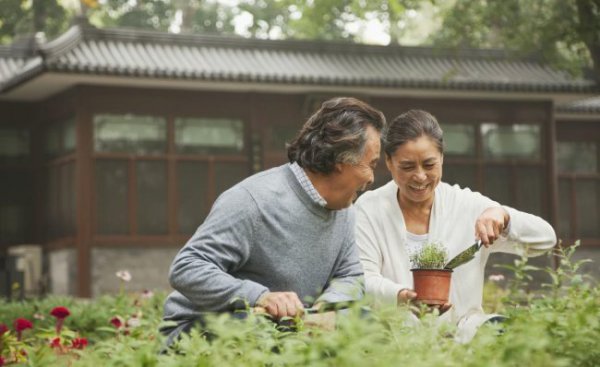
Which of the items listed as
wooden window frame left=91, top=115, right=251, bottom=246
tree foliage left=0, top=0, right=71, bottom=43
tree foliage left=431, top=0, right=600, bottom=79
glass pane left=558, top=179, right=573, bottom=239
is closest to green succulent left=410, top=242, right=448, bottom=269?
tree foliage left=431, top=0, right=600, bottom=79

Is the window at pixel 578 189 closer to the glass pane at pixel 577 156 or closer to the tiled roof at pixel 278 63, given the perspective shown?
the glass pane at pixel 577 156

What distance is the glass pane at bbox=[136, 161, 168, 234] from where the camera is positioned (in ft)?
54.1

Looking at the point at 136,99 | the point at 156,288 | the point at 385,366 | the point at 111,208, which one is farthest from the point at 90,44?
the point at 385,366

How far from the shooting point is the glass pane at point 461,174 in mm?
18203

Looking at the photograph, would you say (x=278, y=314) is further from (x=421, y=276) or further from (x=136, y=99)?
(x=136, y=99)

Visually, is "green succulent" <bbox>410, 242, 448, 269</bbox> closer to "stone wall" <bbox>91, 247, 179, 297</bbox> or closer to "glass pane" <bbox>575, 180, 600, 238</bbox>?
"stone wall" <bbox>91, 247, 179, 297</bbox>

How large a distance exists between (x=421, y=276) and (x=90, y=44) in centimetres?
1317

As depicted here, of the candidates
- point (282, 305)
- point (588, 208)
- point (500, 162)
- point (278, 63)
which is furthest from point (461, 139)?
point (282, 305)

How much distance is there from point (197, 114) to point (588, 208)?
7709 mm

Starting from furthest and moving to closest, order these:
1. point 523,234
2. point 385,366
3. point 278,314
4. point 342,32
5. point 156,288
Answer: point 342,32, point 156,288, point 523,234, point 278,314, point 385,366

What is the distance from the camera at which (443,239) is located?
471cm

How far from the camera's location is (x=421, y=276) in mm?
4066

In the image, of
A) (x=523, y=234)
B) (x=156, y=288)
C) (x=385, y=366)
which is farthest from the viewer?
(x=156, y=288)

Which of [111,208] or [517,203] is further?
[517,203]
